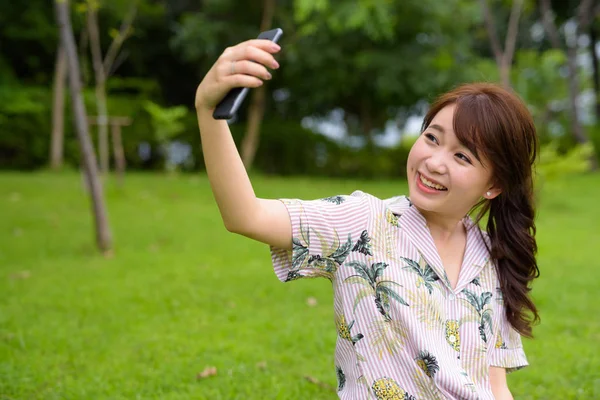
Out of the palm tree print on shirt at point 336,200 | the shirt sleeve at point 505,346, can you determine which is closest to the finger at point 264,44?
the palm tree print on shirt at point 336,200

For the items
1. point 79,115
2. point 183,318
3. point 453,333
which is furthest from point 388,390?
point 79,115

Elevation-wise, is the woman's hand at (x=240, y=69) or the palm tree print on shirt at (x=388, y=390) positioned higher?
the woman's hand at (x=240, y=69)

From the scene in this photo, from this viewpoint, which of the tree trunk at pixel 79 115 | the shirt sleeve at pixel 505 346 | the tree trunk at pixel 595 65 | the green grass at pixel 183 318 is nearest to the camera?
the shirt sleeve at pixel 505 346

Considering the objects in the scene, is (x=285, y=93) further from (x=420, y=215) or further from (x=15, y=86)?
(x=420, y=215)

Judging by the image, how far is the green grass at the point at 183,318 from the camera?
3174 millimetres

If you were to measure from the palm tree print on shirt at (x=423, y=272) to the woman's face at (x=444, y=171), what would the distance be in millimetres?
138

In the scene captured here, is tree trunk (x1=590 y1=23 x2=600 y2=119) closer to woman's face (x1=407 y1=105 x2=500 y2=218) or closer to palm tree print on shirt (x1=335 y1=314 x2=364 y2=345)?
woman's face (x1=407 y1=105 x2=500 y2=218)

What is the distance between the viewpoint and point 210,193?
11.3 m

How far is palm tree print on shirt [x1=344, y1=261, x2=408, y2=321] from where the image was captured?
1547mm

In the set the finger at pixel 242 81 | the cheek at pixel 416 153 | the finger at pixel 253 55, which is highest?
the finger at pixel 253 55

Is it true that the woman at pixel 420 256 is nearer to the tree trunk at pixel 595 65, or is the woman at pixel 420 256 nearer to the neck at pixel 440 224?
the neck at pixel 440 224

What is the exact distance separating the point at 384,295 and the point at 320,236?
224mm

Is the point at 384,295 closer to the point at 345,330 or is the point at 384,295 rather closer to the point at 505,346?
Answer: the point at 345,330

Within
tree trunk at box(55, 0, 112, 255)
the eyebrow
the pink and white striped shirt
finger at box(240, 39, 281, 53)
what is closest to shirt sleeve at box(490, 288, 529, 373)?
the pink and white striped shirt
